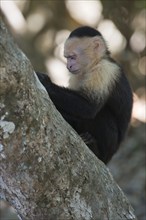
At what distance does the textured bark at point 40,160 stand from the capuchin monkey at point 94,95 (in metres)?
0.81

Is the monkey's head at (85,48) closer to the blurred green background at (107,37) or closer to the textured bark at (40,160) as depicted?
the textured bark at (40,160)

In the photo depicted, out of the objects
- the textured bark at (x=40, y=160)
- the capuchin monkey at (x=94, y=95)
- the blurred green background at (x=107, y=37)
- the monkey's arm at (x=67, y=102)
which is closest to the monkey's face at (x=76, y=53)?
the capuchin monkey at (x=94, y=95)

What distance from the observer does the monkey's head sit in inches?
156

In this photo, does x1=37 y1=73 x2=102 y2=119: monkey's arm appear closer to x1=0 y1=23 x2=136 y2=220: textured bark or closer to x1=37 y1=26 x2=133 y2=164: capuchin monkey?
x1=37 y1=26 x2=133 y2=164: capuchin monkey

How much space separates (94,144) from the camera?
373 centimetres

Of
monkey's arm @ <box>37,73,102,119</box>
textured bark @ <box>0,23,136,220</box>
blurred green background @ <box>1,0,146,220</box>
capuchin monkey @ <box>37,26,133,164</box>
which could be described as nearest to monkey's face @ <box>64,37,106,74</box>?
capuchin monkey @ <box>37,26,133,164</box>

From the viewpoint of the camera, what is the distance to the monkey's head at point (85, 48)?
3955 millimetres

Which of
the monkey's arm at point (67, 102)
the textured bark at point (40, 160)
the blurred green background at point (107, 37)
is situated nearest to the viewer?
the textured bark at point (40, 160)

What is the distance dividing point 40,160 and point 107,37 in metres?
4.28

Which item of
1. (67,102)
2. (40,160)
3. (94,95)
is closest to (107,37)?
(94,95)

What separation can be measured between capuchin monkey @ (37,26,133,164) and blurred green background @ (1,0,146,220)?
2.44 meters

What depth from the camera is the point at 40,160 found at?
2.48 metres

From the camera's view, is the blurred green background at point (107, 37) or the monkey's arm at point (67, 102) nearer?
the monkey's arm at point (67, 102)

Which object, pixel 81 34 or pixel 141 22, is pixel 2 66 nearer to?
pixel 81 34
